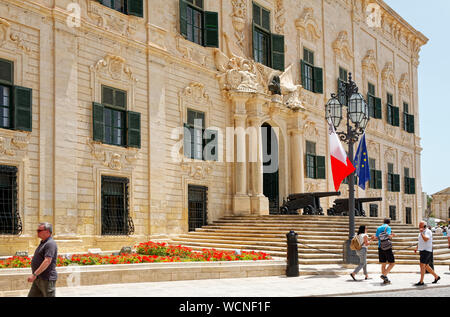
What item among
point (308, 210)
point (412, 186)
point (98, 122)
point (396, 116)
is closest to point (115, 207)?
point (98, 122)

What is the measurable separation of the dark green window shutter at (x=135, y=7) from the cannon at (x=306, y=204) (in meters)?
9.55

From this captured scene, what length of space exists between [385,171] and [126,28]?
22743 millimetres

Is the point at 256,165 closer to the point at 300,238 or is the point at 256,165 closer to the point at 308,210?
the point at 308,210

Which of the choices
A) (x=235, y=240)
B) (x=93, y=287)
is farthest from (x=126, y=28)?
(x=93, y=287)

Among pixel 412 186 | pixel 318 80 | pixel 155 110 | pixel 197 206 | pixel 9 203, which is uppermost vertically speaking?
pixel 318 80

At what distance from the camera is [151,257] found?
45.6ft

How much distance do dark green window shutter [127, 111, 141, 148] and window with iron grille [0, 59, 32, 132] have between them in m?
3.80

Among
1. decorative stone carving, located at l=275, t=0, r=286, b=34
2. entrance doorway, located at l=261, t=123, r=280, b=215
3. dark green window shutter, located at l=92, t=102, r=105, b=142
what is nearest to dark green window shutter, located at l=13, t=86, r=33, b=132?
dark green window shutter, located at l=92, t=102, r=105, b=142

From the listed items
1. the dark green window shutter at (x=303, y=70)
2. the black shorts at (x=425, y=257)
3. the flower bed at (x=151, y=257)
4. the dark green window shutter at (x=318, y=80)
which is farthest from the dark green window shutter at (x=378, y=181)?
the black shorts at (x=425, y=257)

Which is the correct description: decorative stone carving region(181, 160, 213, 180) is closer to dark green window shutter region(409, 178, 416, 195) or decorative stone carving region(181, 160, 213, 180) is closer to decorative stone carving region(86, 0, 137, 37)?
decorative stone carving region(86, 0, 137, 37)

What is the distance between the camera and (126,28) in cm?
1956

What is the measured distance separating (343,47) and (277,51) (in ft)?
25.5

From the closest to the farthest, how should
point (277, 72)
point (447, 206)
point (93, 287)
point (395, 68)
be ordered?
point (93, 287) < point (277, 72) < point (395, 68) < point (447, 206)

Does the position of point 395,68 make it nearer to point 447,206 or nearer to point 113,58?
point 113,58
